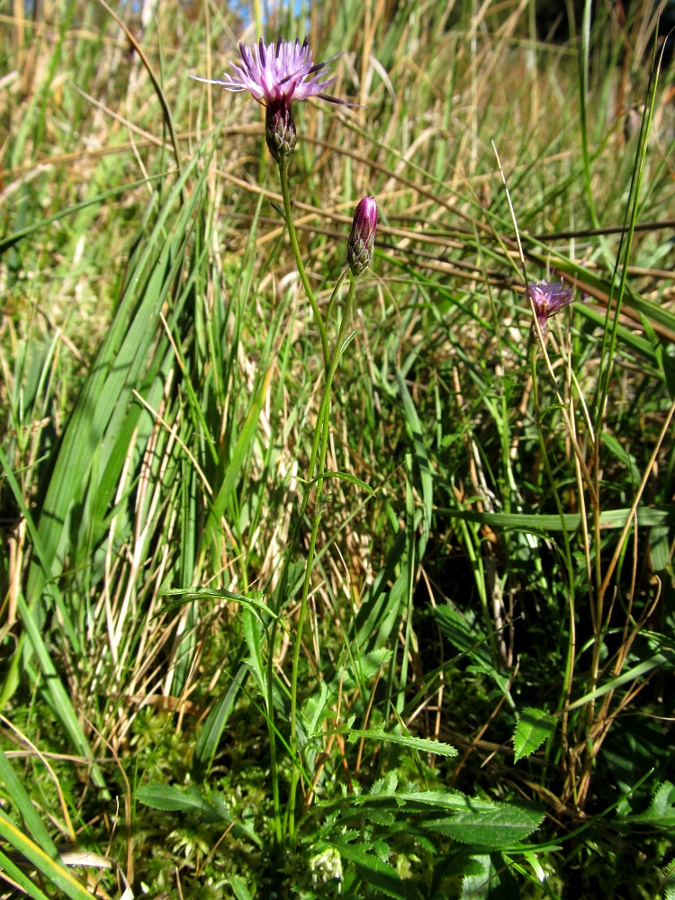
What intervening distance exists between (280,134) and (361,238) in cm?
12

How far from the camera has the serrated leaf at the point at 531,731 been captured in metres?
0.75

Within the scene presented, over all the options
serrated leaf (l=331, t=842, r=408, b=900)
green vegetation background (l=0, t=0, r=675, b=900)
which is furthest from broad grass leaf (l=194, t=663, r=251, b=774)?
serrated leaf (l=331, t=842, r=408, b=900)

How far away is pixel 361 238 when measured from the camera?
0.62 meters

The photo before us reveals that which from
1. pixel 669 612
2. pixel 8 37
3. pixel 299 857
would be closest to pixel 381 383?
pixel 669 612

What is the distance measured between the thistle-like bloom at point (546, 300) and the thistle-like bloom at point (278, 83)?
376 mm

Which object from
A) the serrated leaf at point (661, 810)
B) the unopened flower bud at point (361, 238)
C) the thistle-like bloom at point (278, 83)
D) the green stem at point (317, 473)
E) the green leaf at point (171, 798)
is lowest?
the green leaf at point (171, 798)

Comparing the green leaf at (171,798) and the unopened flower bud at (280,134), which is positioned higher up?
the unopened flower bud at (280,134)

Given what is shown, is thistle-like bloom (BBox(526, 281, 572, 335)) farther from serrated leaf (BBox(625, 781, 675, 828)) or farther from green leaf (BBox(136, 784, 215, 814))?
green leaf (BBox(136, 784, 215, 814))

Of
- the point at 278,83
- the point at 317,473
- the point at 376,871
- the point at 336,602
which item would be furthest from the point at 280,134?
the point at 376,871

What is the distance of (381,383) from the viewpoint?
48.5 inches

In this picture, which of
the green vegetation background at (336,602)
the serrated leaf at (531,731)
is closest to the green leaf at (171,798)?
the green vegetation background at (336,602)

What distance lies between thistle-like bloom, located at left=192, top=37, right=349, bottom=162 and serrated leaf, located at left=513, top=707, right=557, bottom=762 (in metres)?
0.67

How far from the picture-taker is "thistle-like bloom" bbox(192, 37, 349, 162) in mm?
607

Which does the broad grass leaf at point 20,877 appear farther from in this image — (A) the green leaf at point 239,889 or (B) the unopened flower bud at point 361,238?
(B) the unopened flower bud at point 361,238
